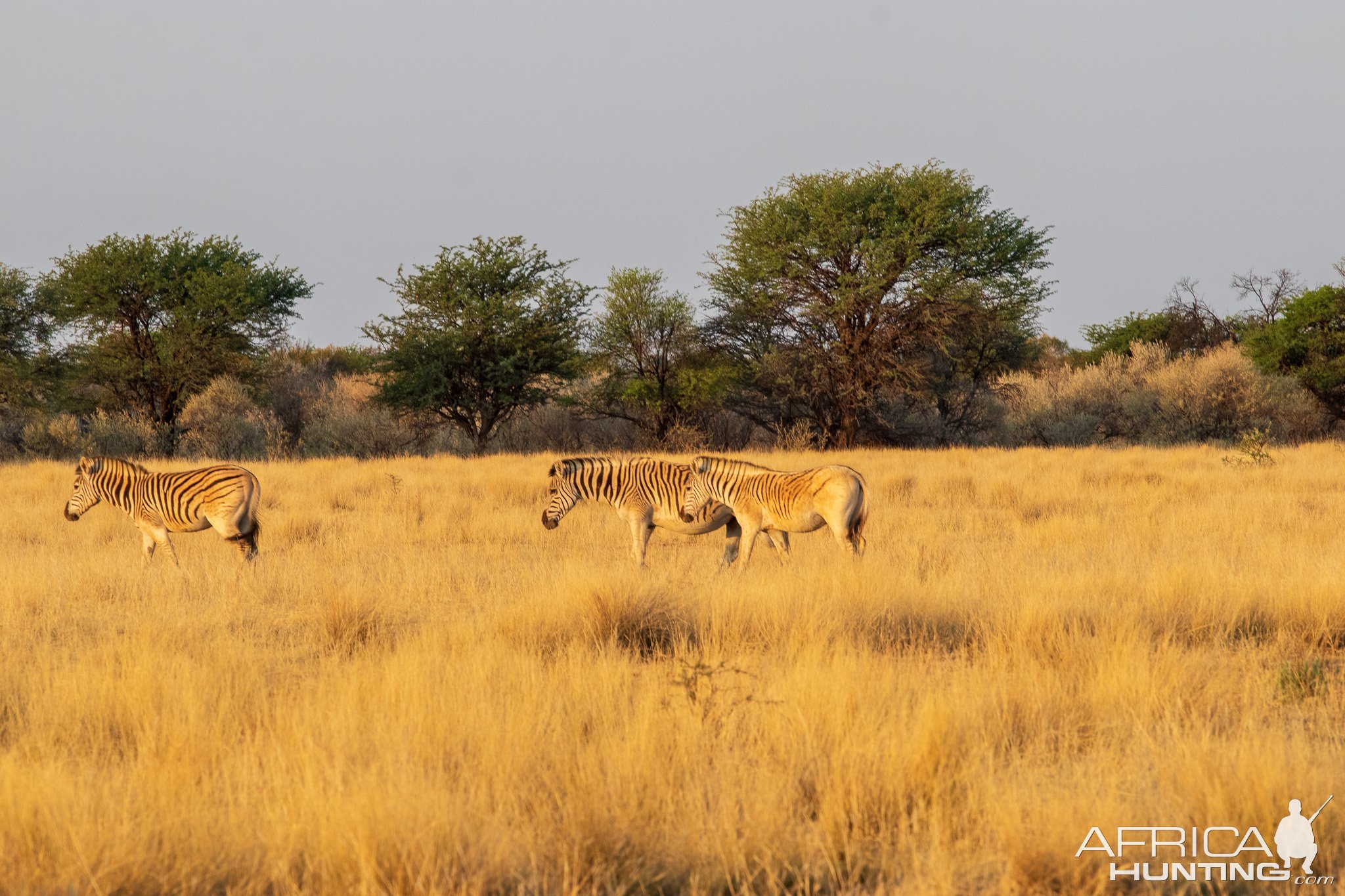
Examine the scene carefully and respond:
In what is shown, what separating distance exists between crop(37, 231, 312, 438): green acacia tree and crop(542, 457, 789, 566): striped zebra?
24367mm

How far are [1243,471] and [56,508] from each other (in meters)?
19.7

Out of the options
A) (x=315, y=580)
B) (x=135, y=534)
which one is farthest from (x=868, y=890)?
(x=135, y=534)

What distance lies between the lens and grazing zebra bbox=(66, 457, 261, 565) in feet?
34.0

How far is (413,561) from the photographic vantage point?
10914 mm

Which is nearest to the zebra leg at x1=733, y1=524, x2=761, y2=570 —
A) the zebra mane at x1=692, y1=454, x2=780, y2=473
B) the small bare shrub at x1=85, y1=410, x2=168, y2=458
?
the zebra mane at x1=692, y1=454, x2=780, y2=473

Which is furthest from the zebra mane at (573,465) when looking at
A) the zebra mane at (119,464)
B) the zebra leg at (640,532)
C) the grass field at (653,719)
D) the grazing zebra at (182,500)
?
the zebra mane at (119,464)

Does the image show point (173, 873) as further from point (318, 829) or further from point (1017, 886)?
point (1017, 886)

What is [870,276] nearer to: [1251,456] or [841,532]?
[1251,456]

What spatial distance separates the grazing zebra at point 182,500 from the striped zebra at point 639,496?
294cm

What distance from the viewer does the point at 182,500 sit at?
34.6ft

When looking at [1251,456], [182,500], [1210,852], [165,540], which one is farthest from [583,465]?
[1251,456]

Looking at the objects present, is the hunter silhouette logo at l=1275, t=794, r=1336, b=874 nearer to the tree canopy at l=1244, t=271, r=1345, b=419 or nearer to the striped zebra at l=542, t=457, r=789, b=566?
the striped zebra at l=542, t=457, r=789, b=566

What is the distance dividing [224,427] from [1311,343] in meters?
36.6

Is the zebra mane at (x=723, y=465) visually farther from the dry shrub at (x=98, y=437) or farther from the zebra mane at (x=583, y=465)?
the dry shrub at (x=98, y=437)
